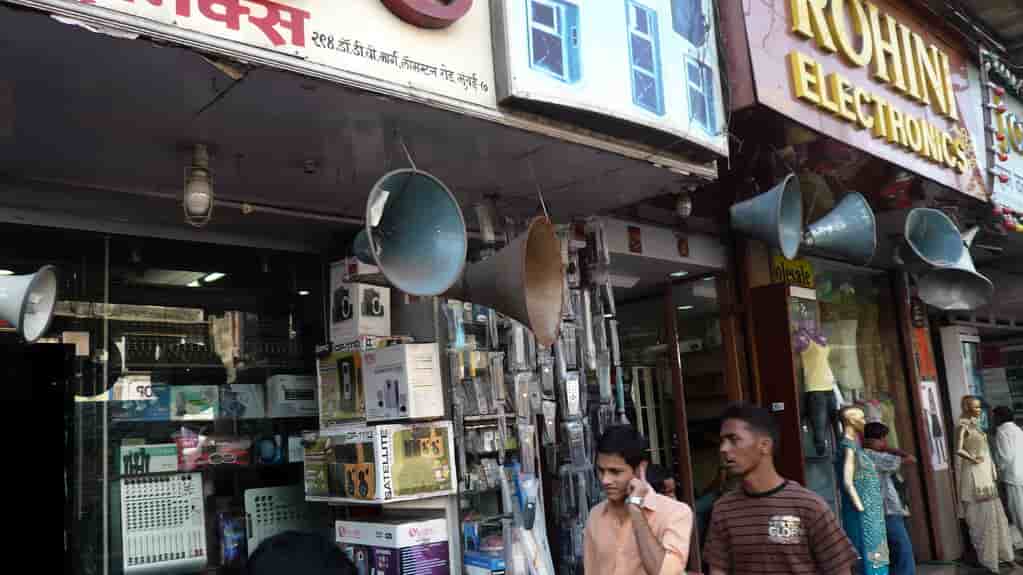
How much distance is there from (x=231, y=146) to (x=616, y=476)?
82.3 inches

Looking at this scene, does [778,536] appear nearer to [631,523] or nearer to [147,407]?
[631,523]

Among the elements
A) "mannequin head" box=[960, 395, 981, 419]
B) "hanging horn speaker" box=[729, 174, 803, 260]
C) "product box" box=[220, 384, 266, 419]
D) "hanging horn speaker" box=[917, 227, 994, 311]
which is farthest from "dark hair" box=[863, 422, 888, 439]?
"product box" box=[220, 384, 266, 419]

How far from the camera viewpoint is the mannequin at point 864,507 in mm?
6074

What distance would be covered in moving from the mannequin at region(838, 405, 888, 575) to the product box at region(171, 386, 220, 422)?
14.6 feet

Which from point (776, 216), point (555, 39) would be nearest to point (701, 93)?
point (776, 216)

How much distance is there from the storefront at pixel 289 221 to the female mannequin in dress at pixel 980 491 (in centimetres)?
458

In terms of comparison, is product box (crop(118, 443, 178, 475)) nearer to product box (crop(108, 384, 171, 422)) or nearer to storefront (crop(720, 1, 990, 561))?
product box (crop(108, 384, 171, 422))

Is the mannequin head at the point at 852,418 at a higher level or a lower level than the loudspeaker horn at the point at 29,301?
lower

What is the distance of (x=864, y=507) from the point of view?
610 cm

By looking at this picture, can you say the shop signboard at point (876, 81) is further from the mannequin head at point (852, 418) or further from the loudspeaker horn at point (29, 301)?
the loudspeaker horn at point (29, 301)

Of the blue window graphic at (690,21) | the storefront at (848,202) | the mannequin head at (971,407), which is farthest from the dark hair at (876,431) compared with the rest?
the blue window graphic at (690,21)

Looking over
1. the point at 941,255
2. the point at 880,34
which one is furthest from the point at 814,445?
the point at 880,34

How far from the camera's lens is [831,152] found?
5.39 metres

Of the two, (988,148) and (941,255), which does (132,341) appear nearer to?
(941,255)
